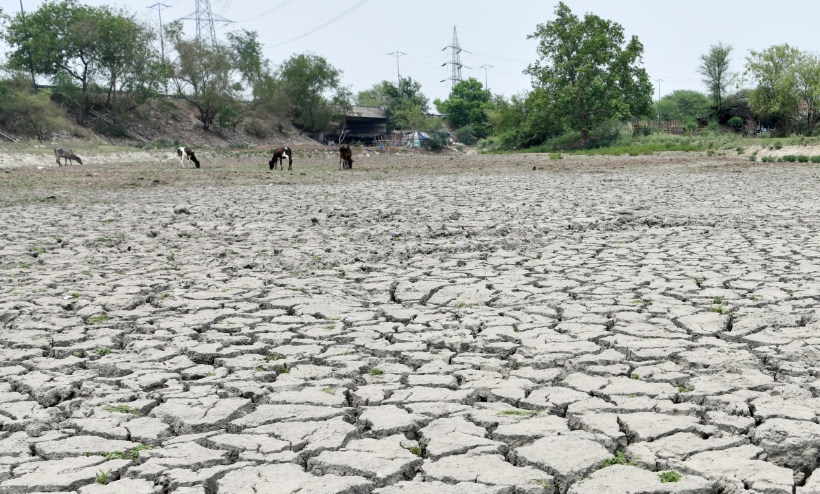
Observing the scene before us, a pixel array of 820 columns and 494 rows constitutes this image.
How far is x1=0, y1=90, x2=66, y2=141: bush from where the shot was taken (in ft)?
163

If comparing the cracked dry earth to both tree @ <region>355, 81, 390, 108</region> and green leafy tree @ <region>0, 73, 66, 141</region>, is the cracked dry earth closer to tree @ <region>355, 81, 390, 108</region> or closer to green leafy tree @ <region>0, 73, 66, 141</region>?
green leafy tree @ <region>0, 73, 66, 141</region>

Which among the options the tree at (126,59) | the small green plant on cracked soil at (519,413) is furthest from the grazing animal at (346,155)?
the tree at (126,59)

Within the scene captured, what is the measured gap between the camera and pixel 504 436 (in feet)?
11.6

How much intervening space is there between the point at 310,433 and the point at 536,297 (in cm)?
327

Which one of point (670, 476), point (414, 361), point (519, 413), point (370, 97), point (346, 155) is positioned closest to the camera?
point (670, 476)

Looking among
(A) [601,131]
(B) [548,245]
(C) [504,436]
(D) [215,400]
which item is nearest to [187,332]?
(D) [215,400]

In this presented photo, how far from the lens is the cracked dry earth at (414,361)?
10.6 ft

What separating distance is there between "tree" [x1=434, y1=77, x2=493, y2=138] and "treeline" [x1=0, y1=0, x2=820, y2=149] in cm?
2805

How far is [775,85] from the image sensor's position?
61500mm

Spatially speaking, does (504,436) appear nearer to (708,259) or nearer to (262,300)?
(262,300)

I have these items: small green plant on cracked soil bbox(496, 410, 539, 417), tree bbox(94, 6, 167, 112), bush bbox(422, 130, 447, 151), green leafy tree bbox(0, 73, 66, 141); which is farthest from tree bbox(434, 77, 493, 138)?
small green plant on cracked soil bbox(496, 410, 539, 417)

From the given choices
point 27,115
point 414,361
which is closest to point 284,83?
point 27,115

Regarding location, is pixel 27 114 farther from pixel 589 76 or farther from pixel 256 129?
pixel 589 76

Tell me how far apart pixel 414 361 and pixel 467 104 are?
104m
